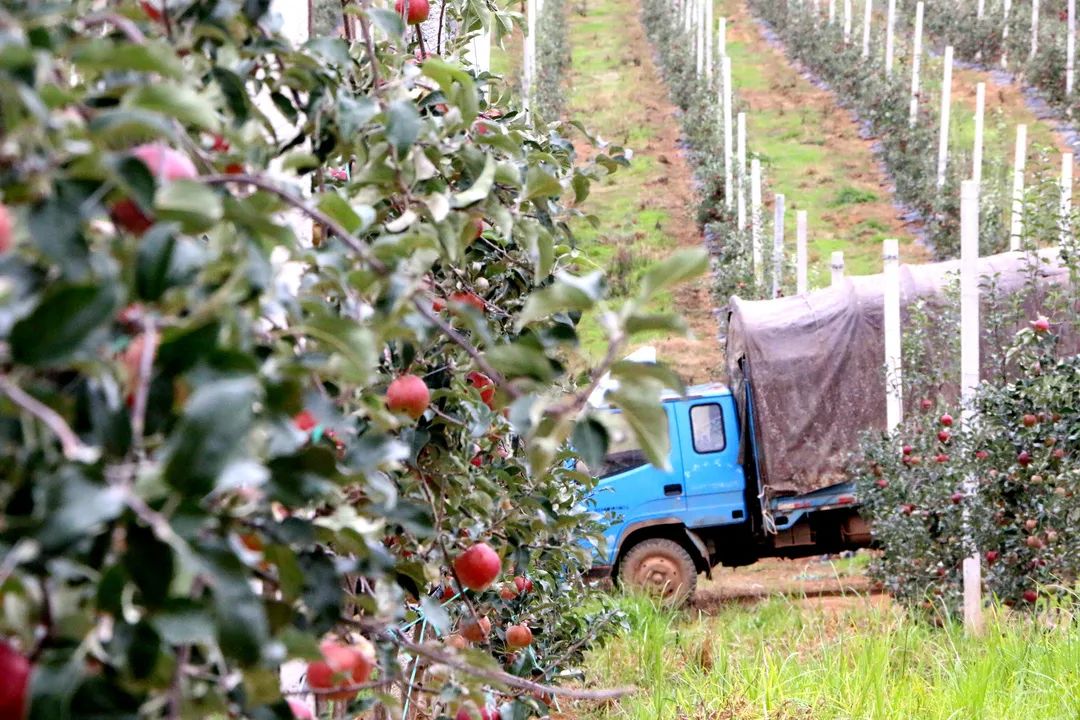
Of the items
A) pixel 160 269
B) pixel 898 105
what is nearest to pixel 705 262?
pixel 160 269

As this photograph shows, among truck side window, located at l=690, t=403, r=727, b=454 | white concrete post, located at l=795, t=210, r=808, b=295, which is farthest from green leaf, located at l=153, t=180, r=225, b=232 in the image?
white concrete post, located at l=795, t=210, r=808, b=295

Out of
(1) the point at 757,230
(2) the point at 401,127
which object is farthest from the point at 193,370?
(1) the point at 757,230

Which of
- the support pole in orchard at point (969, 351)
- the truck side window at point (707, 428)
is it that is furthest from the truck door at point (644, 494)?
the support pole in orchard at point (969, 351)

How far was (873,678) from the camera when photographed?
3.42 meters

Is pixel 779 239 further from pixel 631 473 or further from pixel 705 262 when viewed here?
pixel 705 262

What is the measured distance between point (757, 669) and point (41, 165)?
11.0ft

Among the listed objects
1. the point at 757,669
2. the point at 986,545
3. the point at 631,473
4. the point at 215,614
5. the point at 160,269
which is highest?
the point at 160,269

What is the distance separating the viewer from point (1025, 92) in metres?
16.5

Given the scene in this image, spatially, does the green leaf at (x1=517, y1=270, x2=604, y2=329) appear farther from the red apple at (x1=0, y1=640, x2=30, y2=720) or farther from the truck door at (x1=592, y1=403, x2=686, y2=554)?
the truck door at (x1=592, y1=403, x2=686, y2=554)

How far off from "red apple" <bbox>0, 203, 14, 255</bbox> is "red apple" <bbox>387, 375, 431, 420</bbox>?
2.44 feet

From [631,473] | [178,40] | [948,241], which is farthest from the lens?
[948,241]

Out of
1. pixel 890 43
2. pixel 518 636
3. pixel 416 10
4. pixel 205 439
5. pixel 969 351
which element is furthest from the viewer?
pixel 890 43

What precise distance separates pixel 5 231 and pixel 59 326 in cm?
9

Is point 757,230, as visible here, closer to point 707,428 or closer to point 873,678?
point 707,428
